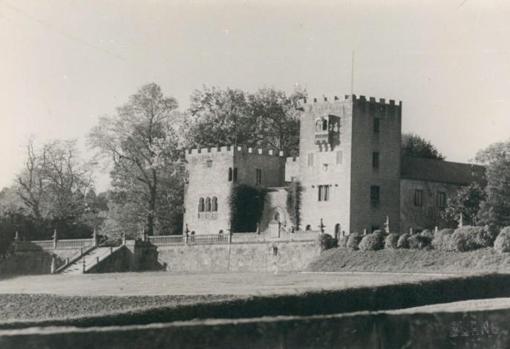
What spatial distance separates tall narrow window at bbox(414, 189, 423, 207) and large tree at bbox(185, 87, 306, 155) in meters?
16.9

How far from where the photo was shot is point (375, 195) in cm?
5666

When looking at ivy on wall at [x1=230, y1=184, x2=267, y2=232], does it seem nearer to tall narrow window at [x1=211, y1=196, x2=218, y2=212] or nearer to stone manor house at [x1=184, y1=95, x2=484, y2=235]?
stone manor house at [x1=184, y1=95, x2=484, y2=235]

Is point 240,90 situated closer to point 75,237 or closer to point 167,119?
point 167,119

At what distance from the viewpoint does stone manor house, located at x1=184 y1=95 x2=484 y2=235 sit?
56.2 m

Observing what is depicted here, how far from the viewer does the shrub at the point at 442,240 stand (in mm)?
40922

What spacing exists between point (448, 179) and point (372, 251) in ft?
63.3

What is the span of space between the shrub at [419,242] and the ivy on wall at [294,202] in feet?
53.3

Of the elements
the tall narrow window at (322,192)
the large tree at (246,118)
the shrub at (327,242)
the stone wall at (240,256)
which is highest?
the large tree at (246,118)

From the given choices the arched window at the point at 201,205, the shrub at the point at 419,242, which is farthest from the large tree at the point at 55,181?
the shrub at the point at 419,242

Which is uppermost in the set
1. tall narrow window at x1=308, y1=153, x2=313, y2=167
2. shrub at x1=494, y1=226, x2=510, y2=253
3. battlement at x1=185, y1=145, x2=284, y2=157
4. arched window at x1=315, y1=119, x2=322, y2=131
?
arched window at x1=315, y1=119, x2=322, y2=131

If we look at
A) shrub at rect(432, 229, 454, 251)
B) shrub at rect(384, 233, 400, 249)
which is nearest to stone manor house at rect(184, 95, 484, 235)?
shrub at rect(384, 233, 400, 249)

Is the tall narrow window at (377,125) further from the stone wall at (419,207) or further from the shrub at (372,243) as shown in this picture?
the shrub at (372,243)

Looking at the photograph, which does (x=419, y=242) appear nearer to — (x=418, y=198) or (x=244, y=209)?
(x=418, y=198)

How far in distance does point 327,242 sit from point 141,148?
2566 centimetres
